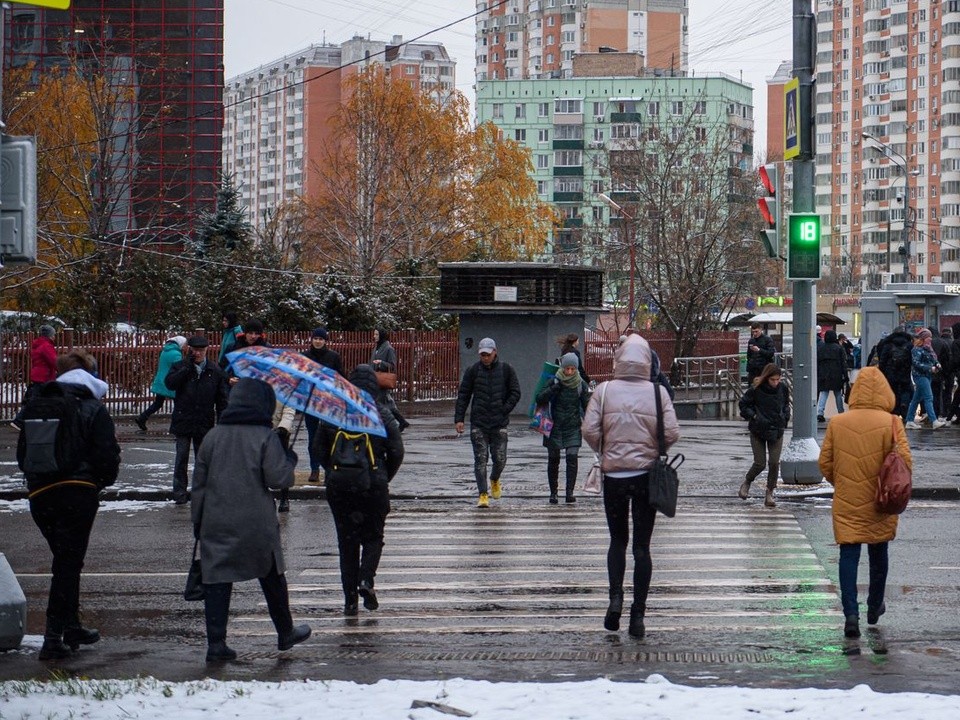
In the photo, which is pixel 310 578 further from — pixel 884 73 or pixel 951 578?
pixel 884 73

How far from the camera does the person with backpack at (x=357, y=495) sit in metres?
9.59

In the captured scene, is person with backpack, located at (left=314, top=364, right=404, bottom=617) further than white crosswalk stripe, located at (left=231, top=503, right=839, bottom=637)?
Yes

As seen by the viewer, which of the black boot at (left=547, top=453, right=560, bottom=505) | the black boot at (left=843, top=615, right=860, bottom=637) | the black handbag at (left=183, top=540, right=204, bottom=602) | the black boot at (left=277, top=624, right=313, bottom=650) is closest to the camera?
the black boot at (left=277, top=624, right=313, bottom=650)

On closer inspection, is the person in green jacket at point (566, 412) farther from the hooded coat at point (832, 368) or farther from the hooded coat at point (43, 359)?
the hooded coat at point (832, 368)

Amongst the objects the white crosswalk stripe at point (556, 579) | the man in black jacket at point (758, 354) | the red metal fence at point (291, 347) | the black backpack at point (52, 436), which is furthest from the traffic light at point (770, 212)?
the red metal fence at point (291, 347)

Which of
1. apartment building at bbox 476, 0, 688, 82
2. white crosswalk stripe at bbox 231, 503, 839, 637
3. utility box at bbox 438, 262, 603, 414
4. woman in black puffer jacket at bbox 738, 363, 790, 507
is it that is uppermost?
apartment building at bbox 476, 0, 688, 82

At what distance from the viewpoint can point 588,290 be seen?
32094mm

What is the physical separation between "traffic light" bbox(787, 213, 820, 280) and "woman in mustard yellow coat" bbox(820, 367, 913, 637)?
27.9ft

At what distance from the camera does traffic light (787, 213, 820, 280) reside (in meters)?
17.5

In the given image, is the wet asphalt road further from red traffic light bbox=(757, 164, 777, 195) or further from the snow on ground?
red traffic light bbox=(757, 164, 777, 195)

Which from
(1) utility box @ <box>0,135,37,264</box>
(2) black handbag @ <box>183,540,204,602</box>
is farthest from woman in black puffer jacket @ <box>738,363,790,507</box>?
(1) utility box @ <box>0,135,37,264</box>

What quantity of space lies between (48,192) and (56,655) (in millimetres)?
40851

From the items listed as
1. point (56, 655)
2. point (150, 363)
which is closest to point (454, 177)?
point (150, 363)

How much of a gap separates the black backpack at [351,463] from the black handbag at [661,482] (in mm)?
1907
